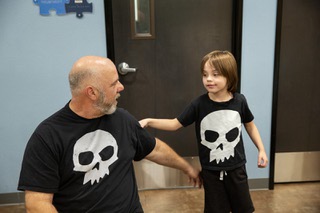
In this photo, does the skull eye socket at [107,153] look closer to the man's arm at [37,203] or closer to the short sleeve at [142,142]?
the short sleeve at [142,142]

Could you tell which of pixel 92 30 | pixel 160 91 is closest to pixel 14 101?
pixel 92 30

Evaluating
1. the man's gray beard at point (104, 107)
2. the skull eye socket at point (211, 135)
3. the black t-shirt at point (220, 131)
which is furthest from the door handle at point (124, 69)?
the man's gray beard at point (104, 107)

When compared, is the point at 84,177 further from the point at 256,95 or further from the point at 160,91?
the point at 256,95

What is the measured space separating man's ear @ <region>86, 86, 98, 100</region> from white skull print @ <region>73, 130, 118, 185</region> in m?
0.15

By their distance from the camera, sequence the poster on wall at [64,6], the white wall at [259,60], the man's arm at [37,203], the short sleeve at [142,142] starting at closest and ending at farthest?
the man's arm at [37,203], the short sleeve at [142,142], the poster on wall at [64,6], the white wall at [259,60]

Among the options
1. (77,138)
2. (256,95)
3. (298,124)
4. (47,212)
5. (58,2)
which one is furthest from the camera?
(298,124)

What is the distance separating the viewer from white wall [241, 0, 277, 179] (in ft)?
7.75

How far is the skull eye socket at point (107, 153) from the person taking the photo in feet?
4.32

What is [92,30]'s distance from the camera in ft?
7.54

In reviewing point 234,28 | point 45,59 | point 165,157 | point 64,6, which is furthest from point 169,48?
point 165,157

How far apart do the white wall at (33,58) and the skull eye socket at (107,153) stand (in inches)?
46.2

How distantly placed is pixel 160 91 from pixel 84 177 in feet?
4.37

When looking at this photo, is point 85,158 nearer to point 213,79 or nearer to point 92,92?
point 92,92

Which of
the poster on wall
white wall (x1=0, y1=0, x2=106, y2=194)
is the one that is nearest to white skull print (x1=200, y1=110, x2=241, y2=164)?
white wall (x1=0, y1=0, x2=106, y2=194)
